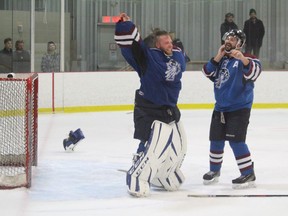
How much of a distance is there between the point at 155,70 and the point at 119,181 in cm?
87

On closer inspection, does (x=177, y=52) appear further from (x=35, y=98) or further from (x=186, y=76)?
(x=186, y=76)

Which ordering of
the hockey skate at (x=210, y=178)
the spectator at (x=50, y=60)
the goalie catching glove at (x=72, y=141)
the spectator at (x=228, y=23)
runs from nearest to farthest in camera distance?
the hockey skate at (x=210, y=178)
the goalie catching glove at (x=72, y=141)
the spectator at (x=50, y=60)
the spectator at (x=228, y=23)

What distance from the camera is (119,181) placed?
4.13 m

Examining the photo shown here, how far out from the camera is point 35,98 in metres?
4.84

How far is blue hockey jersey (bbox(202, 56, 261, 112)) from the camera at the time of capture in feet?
12.5

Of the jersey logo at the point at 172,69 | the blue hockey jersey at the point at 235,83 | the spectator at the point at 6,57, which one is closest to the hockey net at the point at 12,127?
the jersey logo at the point at 172,69

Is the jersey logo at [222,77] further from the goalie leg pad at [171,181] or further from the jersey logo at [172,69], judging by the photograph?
the goalie leg pad at [171,181]

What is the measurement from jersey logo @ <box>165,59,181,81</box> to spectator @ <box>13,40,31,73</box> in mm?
5499

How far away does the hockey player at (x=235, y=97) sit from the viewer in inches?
152

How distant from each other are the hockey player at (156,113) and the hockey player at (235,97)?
0.97 ft

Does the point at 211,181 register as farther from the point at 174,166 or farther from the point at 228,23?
the point at 228,23

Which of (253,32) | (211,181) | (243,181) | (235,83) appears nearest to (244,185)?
(243,181)

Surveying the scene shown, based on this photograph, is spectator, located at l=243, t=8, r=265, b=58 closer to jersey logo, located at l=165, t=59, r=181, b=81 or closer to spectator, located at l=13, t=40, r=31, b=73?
spectator, located at l=13, t=40, r=31, b=73

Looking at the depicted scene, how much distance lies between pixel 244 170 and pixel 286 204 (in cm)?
49
